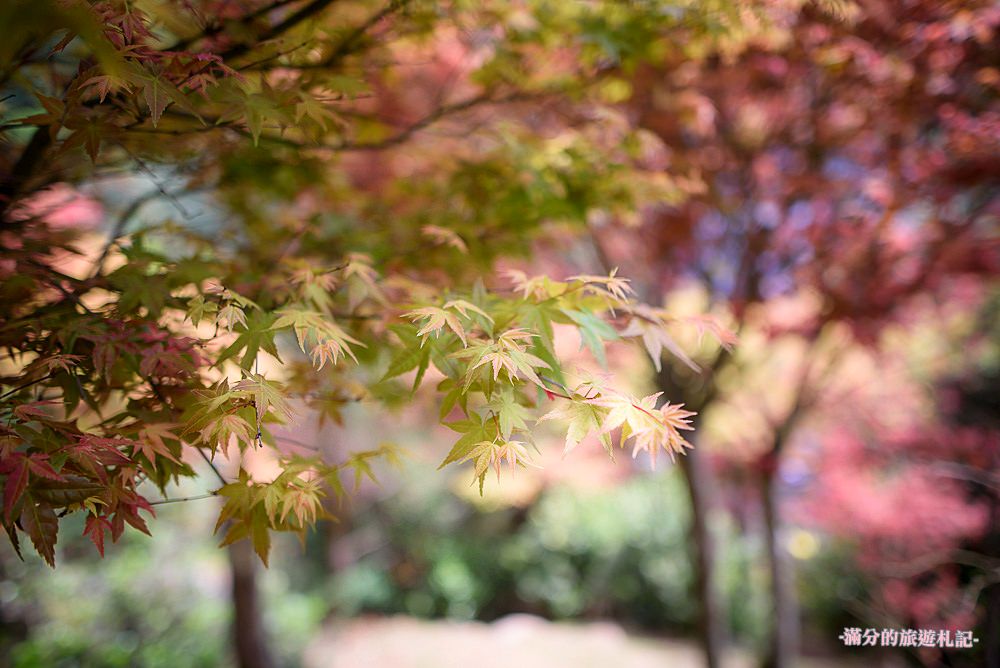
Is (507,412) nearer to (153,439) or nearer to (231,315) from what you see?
(231,315)

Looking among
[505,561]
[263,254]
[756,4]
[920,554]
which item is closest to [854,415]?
[920,554]

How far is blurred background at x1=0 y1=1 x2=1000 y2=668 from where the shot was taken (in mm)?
3332

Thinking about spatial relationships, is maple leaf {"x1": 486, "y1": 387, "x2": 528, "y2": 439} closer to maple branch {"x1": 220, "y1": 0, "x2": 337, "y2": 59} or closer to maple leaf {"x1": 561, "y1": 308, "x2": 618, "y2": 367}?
maple leaf {"x1": 561, "y1": 308, "x2": 618, "y2": 367}

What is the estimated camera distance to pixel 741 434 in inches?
216

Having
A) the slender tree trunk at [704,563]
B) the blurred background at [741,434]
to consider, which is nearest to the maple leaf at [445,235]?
the blurred background at [741,434]

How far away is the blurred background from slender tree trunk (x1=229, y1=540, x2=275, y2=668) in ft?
0.07

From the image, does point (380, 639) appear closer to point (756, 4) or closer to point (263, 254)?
point (263, 254)

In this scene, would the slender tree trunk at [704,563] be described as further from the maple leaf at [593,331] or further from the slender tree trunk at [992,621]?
the maple leaf at [593,331]

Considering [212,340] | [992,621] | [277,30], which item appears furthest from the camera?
[992,621]

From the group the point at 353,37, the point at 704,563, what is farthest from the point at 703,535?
the point at 353,37

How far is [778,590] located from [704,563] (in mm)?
772

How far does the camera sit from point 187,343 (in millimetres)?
1844

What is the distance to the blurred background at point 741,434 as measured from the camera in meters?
3.33

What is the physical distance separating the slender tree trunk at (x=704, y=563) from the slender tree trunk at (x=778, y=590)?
558 mm
